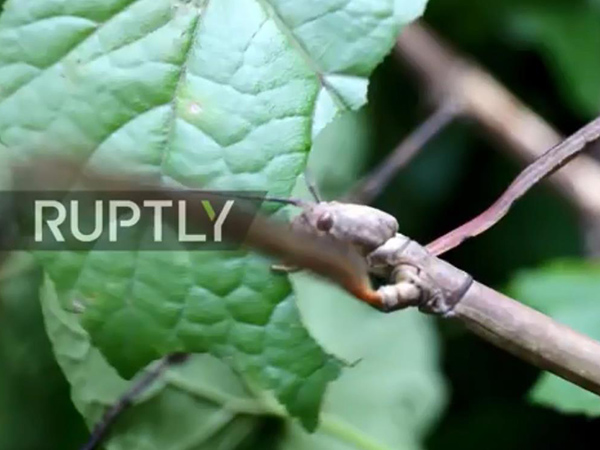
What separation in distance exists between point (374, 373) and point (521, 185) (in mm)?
468

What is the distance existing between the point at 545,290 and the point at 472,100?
361 mm

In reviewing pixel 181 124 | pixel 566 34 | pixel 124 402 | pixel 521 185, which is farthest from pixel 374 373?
→ pixel 566 34

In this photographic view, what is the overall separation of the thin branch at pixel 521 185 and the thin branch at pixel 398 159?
1.35 ft

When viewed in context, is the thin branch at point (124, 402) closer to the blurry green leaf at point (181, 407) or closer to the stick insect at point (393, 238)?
the blurry green leaf at point (181, 407)

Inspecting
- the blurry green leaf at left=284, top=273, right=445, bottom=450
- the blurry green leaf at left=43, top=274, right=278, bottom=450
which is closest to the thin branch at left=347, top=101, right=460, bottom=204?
the blurry green leaf at left=284, top=273, right=445, bottom=450

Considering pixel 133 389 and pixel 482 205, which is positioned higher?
pixel 133 389

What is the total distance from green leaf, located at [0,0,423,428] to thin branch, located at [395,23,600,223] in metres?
0.71

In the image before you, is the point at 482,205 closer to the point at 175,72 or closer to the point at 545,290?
the point at 545,290

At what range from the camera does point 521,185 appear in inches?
30.8

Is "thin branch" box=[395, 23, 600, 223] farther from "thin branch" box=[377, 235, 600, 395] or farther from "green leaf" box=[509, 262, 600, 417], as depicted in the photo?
→ "thin branch" box=[377, 235, 600, 395]

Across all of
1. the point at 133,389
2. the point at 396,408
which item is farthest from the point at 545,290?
the point at 133,389

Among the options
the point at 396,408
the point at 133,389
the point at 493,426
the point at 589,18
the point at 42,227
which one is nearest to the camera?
the point at 42,227

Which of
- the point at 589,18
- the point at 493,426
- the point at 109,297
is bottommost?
the point at 493,426

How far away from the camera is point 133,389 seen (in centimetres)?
93
